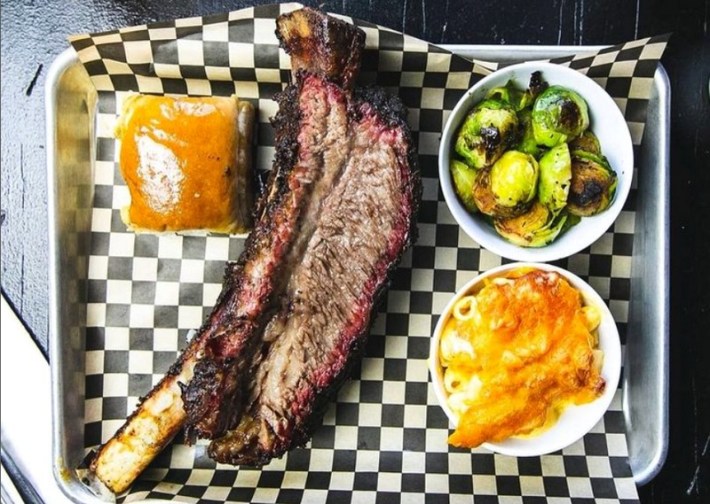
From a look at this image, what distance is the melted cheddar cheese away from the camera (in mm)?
3014

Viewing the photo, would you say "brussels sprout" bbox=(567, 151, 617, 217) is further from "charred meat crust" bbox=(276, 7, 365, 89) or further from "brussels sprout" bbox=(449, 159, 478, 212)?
"charred meat crust" bbox=(276, 7, 365, 89)

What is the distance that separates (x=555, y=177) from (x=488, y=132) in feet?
1.02

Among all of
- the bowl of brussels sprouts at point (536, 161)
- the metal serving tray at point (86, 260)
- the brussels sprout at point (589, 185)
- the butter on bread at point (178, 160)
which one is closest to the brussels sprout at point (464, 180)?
the bowl of brussels sprouts at point (536, 161)

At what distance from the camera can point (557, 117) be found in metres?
2.93

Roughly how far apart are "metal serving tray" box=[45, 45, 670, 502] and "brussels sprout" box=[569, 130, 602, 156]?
36 cm

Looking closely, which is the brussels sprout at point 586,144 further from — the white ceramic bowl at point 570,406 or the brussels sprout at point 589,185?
the white ceramic bowl at point 570,406

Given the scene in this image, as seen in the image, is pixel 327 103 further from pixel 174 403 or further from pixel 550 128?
pixel 174 403

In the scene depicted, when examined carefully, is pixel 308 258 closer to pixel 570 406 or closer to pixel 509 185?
pixel 509 185

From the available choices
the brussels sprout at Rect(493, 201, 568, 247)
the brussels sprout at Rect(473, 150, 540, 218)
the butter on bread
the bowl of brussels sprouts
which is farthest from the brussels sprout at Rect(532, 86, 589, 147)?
the butter on bread

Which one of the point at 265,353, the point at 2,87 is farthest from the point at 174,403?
the point at 2,87

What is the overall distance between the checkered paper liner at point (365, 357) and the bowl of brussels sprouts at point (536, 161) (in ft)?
0.98

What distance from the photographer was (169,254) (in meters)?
3.44

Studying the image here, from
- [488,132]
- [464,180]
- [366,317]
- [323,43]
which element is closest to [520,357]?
[366,317]

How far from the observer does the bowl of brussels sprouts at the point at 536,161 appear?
9.64ft
